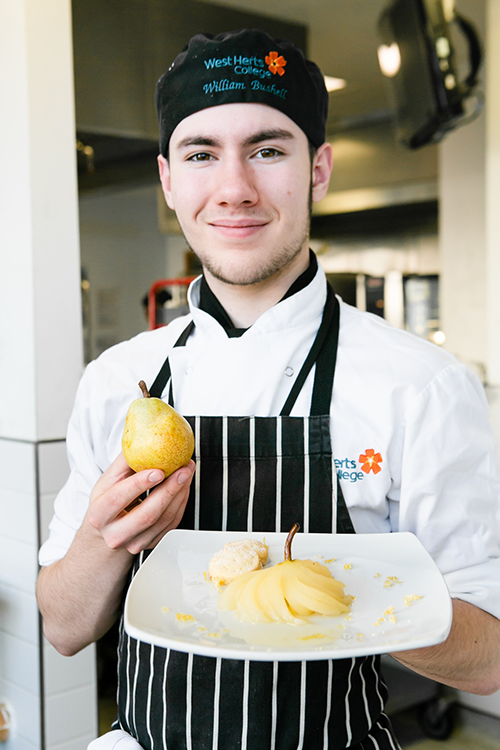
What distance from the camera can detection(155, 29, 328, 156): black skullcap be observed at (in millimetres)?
1146

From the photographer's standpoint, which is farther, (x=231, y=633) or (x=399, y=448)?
(x=399, y=448)

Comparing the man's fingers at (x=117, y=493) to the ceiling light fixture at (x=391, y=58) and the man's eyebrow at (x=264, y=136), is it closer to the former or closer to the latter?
the man's eyebrow at (x=264, y=136)

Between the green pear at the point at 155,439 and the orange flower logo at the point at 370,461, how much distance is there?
0.89ft

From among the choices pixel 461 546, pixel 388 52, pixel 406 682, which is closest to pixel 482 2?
pixel 388 52

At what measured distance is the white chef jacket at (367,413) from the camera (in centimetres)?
107

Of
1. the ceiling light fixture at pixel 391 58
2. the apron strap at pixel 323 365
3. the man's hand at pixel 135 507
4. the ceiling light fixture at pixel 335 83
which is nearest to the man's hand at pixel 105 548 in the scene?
the man's hand at pixel 135 507

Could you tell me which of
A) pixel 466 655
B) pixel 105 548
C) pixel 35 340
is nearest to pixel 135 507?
pixel 105 548

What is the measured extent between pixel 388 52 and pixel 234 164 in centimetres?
209

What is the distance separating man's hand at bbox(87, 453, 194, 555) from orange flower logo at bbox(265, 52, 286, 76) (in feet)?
2.13

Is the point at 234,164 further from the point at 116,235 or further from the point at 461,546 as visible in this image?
the point at 116,235

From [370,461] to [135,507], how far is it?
0.37 m

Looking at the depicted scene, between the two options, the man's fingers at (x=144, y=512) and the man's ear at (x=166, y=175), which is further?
the man's ear at (x=166, y=175)

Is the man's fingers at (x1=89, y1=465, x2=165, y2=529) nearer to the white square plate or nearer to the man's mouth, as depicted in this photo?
the white square plate

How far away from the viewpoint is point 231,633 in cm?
76
